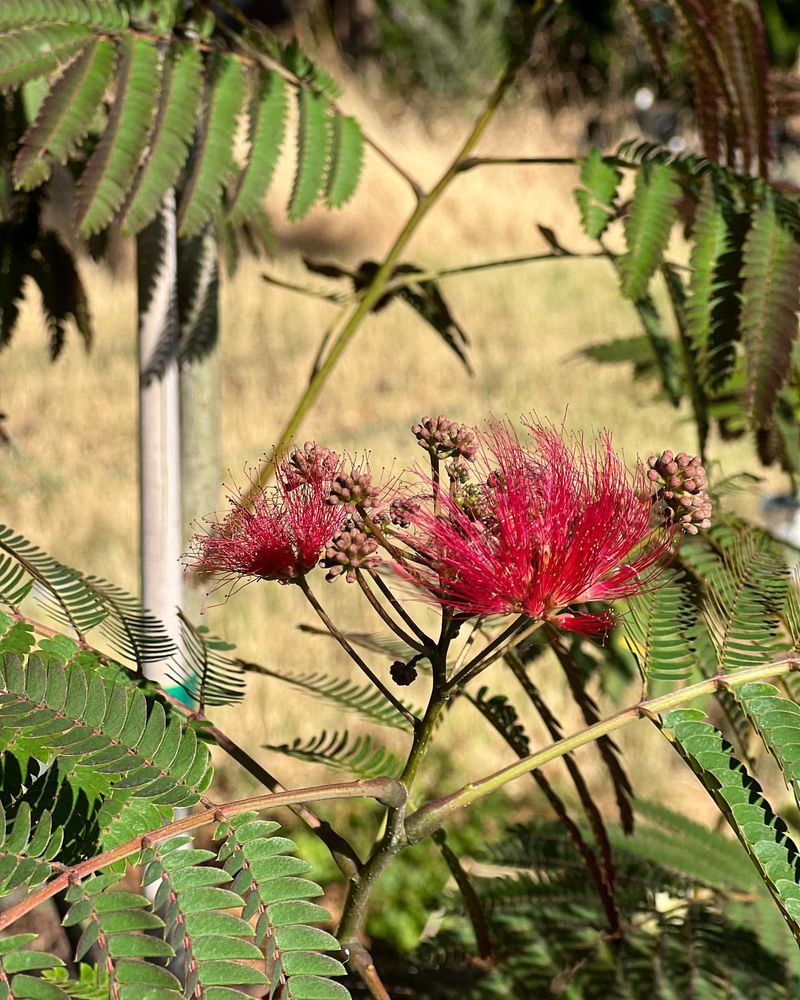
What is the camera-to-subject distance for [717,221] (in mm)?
1205

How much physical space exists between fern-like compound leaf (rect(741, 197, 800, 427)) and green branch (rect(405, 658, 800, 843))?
1.36 feet

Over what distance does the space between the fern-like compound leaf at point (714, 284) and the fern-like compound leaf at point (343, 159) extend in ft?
1.37

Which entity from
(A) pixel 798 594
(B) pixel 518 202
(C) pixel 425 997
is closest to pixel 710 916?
(C) pixel 425 997

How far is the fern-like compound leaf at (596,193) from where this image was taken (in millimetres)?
1258

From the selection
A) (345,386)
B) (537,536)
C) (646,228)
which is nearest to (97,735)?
(537,536)

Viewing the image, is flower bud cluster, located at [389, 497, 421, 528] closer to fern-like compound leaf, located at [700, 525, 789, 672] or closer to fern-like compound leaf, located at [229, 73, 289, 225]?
fern-like compound leaf, located at [700, 525, 789, 672]

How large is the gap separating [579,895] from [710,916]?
7.4 inches

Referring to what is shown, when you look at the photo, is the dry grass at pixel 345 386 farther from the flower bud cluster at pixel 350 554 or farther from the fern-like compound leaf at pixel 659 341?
the flower bud cluster at pixel 350 554

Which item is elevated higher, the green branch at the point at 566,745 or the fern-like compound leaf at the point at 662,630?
the fern-like compound leaf at the point at 662,630

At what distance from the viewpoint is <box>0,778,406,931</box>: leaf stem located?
0.63m

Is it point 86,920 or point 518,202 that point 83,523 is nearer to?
point 86,920

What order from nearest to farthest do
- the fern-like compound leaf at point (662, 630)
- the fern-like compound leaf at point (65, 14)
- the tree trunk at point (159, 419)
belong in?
1. the fern-like compound leaf at point (662, 630)
2. the fern-like compound leaf at point (65, 14)
3. the tree trunk at point (159, 419)

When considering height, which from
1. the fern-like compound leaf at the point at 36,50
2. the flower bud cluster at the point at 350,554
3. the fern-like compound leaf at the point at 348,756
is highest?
the fern-like compound leaf at the point at 36,50

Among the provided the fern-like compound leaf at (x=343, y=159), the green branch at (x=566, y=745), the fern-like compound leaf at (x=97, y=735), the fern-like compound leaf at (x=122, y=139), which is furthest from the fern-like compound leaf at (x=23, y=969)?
the fern-like compound leaf at (x=343, y=159)
